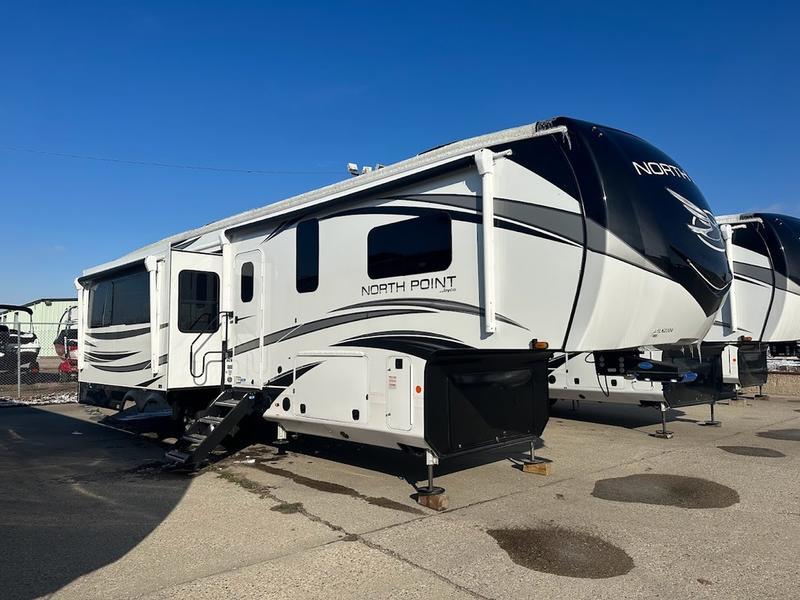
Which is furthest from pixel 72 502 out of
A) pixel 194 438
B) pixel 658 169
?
pixel 658 169

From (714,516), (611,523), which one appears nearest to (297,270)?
(611,523)

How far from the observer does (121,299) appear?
32.9 ft

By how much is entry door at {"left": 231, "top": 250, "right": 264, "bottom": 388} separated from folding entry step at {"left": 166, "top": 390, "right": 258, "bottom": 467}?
272 millimetres

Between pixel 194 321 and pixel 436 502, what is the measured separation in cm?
465

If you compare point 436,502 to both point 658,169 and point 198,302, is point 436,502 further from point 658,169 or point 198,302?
point 198,302

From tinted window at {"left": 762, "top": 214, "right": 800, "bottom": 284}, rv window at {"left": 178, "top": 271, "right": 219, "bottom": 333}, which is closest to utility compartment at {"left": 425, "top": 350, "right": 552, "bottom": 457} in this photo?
rv window at {"left": 178, "top": 271, "right": 219, "bottom": 333}

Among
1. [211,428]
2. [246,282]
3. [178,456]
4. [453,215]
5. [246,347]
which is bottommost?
[178,456]

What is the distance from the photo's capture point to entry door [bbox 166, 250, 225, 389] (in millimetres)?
8438

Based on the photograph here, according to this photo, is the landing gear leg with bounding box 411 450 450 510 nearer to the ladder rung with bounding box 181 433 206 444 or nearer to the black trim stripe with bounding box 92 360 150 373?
the ladder rung with bounding box 181 433 206 444

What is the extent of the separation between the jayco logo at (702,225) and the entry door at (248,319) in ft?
16.7

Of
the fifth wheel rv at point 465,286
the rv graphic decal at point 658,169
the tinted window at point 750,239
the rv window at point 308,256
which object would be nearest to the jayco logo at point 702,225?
the fifth wheel rv at point 465,286

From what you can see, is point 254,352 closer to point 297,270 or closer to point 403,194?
point 297,270

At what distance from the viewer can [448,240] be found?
5.95 m

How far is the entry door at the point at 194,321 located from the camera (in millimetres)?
8438
